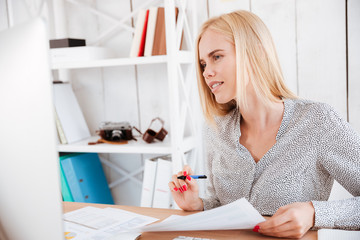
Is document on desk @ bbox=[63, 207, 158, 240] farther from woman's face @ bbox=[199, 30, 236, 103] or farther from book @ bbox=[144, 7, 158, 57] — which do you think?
book @ bbox=[144, 7, 158, 57]

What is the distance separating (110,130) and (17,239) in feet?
5.39

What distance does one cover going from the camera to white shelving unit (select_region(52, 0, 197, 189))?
1840 millimetres

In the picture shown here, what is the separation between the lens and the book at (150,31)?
1.93m

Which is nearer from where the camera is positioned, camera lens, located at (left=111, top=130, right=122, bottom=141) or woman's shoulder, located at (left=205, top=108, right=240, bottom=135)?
woman's shoulder, located at (left=205, top=108, right=240, bottom=135)

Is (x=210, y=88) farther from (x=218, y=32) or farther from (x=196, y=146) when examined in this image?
(x=196, y=146)

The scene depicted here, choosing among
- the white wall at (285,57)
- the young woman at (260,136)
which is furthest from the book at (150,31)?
the young woman at (260,136)

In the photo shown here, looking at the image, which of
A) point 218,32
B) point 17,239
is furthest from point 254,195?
point 17,239

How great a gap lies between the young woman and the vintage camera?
791mm

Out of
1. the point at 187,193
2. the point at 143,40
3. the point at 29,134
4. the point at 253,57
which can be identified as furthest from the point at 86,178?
the point at 29,134

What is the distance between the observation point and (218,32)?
1.29 m

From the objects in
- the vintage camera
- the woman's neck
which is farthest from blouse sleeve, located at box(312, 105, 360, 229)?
the vintage camera

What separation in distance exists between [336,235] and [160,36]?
1.38m

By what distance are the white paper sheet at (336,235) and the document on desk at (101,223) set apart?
43cm

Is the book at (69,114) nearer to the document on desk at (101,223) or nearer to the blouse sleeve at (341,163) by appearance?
the document on desk at (101,223)
